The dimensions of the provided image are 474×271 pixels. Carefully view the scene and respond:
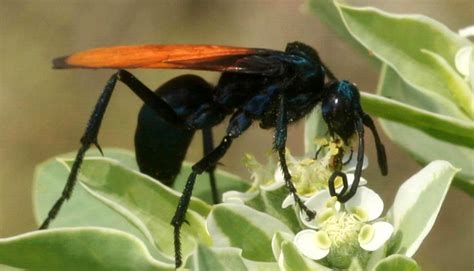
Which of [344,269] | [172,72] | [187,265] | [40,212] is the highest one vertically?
[187,265]

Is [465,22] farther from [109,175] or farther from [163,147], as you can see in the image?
[109,175]

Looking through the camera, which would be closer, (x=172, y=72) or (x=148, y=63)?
(x=148, y=63)

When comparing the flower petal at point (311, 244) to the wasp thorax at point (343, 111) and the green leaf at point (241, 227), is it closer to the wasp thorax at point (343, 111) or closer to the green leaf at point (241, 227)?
the green leaf at point (241, 227)

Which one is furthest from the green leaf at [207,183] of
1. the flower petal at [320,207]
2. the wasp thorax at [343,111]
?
the flower petal at [320,207]

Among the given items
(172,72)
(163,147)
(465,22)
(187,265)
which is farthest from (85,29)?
(187,265)

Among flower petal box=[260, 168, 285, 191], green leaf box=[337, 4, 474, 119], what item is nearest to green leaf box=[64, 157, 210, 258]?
flower petal box=[260, 168, 285, 191]

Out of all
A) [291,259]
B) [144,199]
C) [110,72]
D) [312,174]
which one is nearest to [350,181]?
[312,174]

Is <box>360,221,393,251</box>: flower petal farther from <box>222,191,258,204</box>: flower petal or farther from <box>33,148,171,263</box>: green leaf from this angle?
<box>33,148,171,263</box>: green leaf
